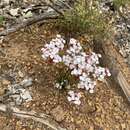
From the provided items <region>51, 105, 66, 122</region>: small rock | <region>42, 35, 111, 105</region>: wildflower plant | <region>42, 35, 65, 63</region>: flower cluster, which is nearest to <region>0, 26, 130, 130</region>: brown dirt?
<region>51, 105, 66, 122</region>: small rock

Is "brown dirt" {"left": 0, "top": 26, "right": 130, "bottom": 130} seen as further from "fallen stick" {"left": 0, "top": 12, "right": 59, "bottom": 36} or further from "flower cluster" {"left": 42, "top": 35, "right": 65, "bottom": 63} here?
"flower cluster" {"left": 42, "top": 35, "right": 65, "bottom": 63}

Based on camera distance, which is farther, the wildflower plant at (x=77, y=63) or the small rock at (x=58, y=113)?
the small rock at (x=58, y=113)

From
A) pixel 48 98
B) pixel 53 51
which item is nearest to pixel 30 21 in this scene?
pixel 53 51

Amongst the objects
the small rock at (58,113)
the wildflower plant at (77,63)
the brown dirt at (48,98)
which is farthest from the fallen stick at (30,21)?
the small rock at (58,113)

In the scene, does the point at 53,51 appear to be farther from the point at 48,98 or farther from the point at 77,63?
the point at 48,98

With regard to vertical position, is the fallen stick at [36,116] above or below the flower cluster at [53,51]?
below

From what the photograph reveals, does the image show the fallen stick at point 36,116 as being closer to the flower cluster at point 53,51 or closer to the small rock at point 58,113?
the small rock at point 58,113

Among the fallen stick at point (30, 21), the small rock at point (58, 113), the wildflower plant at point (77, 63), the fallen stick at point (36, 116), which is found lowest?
the fallen stick at point (36, 116)
